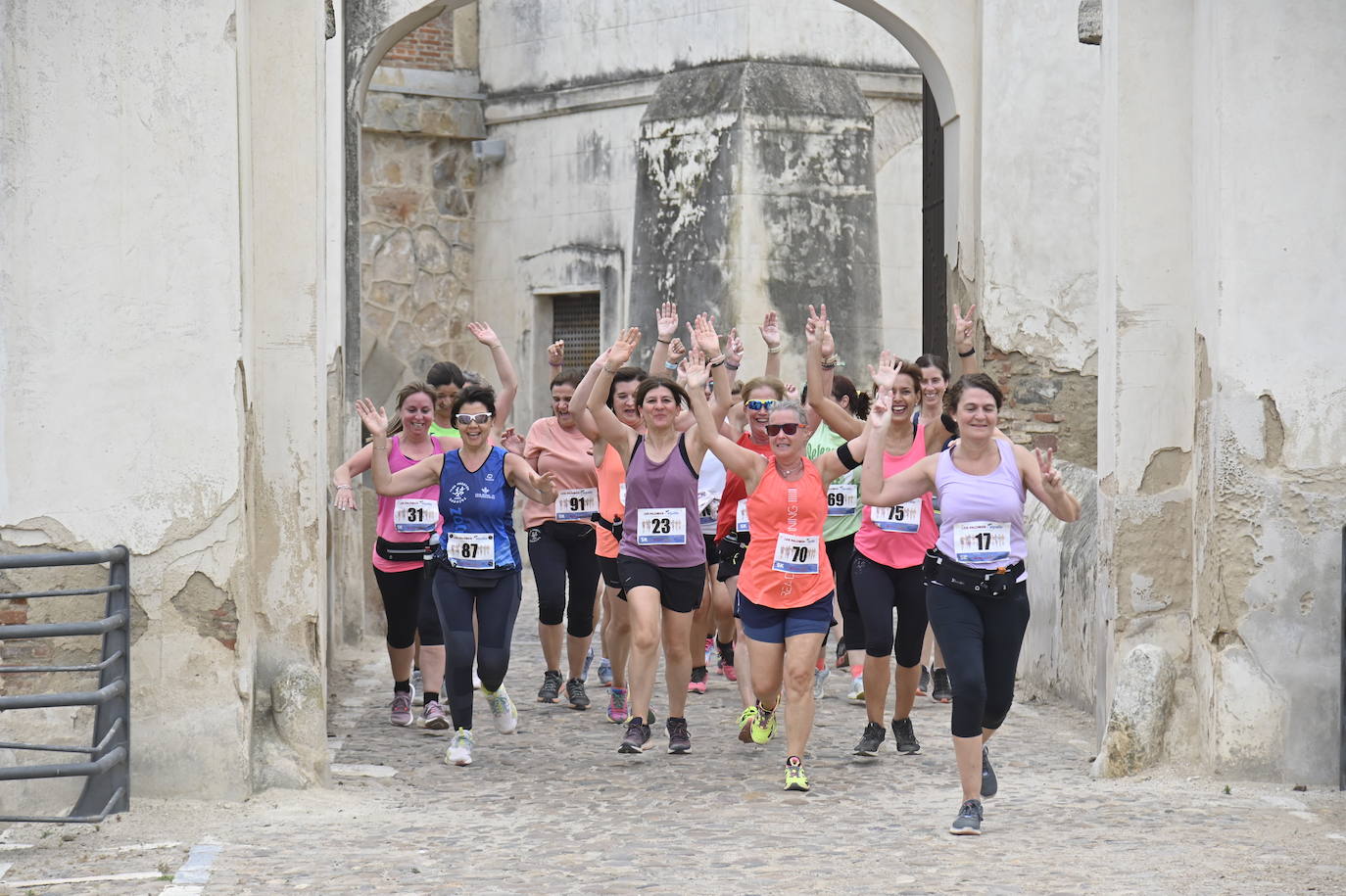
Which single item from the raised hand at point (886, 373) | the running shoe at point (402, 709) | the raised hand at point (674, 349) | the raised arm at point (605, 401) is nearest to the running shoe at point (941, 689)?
the raised hand at point (674, 349)

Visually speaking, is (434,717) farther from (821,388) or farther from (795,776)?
(821,388)

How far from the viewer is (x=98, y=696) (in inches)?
283

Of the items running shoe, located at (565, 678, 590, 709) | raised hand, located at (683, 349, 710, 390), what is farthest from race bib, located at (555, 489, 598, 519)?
raised hand, located at (683, 349, 710, 390)

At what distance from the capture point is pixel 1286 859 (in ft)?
21.7

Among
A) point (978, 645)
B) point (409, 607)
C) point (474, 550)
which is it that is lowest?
point (409, 607)

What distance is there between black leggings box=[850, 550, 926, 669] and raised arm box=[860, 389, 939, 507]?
1517 mm

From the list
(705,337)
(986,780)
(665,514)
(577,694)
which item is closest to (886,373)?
(705,337)

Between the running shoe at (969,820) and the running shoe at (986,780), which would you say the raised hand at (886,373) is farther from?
the running shoe at (969,820)

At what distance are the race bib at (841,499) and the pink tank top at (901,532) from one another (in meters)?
0.60

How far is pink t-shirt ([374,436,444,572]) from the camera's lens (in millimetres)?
9844

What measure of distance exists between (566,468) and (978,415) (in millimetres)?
3427

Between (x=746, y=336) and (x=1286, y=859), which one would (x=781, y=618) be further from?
(x=746, y=336)

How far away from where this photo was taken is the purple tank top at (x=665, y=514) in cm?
891

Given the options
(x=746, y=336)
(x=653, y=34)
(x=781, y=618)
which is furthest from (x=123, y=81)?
(x=653, y=34)
